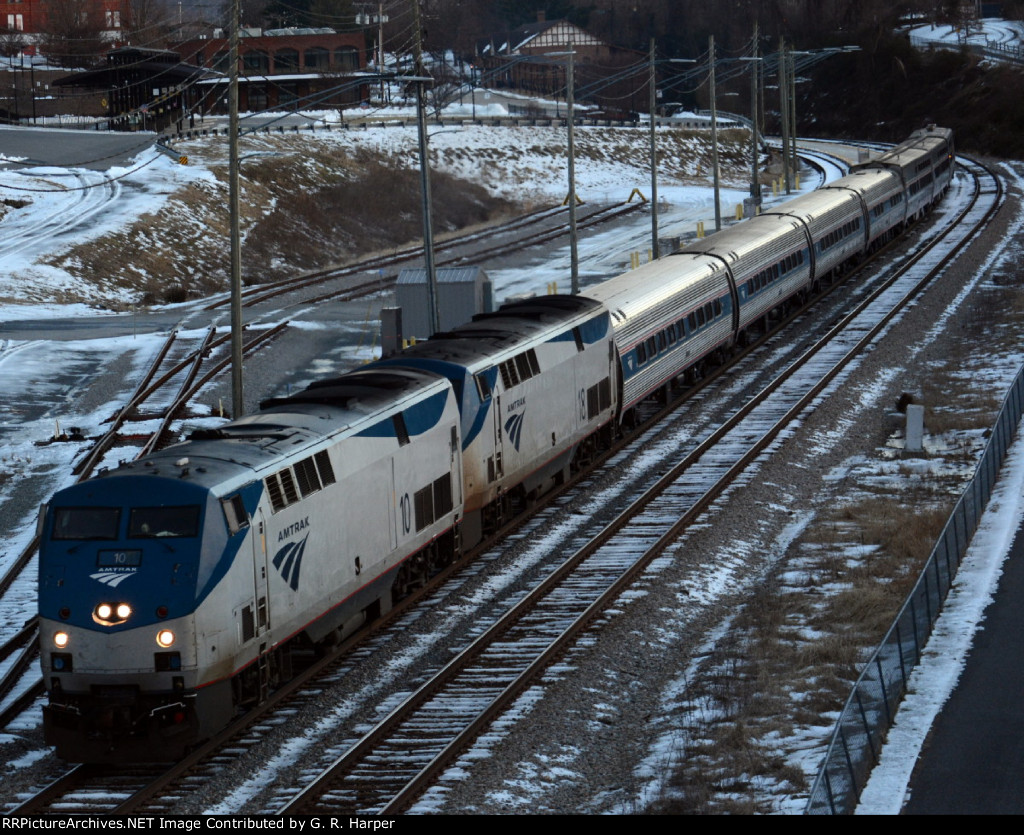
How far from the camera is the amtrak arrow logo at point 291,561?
1894 centimetres

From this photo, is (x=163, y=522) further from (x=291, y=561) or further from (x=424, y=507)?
(x=424, y=507)

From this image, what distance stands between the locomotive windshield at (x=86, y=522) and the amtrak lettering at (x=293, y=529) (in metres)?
2.26

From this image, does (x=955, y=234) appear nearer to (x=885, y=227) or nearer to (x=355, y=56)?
(x=885, y=227)

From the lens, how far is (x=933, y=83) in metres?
143

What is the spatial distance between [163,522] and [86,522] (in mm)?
1036

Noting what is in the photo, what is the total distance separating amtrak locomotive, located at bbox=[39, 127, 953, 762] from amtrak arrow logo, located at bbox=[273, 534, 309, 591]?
1.3 inches

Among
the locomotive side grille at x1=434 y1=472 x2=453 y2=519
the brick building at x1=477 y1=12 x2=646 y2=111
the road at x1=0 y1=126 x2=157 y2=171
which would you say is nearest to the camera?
the locomotive side grille at x1=434 y1=472 x2=453 y2=519

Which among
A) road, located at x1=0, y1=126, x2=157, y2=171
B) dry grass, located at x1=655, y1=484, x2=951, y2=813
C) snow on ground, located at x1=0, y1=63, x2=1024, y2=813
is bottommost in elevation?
dry grass, located at x1=655, y1=484, x2=951, y2=813

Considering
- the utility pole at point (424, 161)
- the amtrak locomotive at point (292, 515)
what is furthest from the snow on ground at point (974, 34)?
the amtrak locomotive at point (292, 515)

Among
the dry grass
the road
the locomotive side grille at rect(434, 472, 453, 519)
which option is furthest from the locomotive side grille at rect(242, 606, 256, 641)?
the road

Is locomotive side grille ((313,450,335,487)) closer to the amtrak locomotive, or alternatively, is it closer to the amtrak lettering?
the amtrak locomotive

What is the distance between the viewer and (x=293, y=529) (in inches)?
757

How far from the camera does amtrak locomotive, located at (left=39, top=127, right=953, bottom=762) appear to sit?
17.3 meters

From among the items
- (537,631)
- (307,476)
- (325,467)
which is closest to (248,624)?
(307,476)
